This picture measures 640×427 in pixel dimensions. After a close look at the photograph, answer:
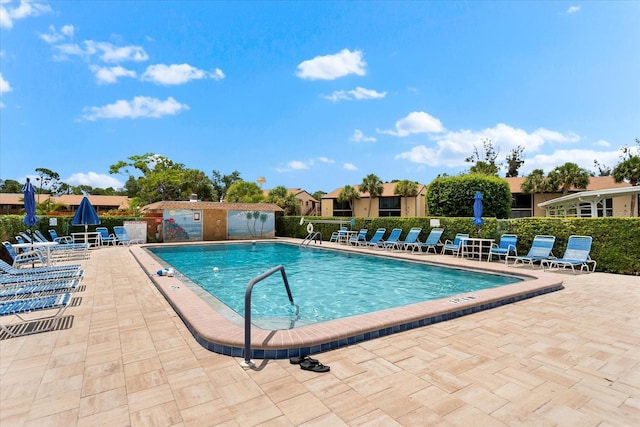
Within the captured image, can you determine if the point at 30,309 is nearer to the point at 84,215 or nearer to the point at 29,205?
the point at 29,205

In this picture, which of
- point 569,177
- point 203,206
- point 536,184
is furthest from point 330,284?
point 569,177

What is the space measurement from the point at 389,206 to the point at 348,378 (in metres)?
39.4

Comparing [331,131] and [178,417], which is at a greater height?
[331,131]

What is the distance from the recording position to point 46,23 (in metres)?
11.0

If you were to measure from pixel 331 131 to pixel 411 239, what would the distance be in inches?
541

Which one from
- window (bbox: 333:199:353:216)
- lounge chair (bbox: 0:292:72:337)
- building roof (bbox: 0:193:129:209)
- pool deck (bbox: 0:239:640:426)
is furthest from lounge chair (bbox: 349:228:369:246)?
building roof (bbox: 0:193:129:209)

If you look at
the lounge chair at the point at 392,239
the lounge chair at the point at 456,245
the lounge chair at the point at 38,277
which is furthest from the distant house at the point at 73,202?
the lounge chair at the point at 456,245

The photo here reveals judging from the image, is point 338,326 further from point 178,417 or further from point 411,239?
point 411,239

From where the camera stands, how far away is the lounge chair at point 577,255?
30.0 feet

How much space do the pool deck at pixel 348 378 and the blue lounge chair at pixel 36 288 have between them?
1.77ft

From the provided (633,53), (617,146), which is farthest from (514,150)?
(633,53)

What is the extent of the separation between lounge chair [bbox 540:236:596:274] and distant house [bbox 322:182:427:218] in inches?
1165

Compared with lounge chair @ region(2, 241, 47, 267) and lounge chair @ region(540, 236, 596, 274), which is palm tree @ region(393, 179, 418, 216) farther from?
lounge chair @ region(2, 241, 47, 267)

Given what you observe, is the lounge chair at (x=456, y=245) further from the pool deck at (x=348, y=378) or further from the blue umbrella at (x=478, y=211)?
the pool deck at (x=348, y=378)
